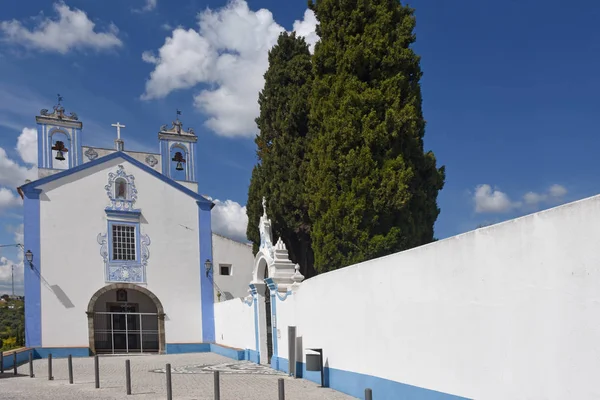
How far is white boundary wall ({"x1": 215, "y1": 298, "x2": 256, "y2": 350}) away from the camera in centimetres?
1928

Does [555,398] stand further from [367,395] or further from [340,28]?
[340,28]

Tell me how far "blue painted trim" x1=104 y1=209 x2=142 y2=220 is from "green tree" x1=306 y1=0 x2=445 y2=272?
10.8 meters

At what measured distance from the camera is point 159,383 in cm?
1380

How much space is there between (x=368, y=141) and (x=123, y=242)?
1318 centimetres

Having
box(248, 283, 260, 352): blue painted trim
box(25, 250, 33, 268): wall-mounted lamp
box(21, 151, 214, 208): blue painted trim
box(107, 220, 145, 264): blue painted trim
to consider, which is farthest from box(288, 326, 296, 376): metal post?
box(21, 151, 214, 208): blue painted trim

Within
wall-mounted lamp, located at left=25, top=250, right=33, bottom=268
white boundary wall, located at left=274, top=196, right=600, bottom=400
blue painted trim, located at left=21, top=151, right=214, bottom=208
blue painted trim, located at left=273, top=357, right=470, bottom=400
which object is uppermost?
blue painted trim, located at left=21, top=151, right=214, bottom=208

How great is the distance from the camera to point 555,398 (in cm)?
596

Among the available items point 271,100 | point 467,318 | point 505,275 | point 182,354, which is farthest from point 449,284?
point 182,354

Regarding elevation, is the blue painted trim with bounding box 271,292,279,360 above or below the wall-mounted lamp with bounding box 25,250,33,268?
below

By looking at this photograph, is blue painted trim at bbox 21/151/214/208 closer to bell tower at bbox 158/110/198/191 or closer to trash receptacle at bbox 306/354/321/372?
bell tower at bbox 158/110/198/191

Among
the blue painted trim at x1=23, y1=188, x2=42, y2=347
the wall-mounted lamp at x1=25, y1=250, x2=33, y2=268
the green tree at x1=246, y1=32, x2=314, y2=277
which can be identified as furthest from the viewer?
the wall-mounted lamp at x1=25, y1=250, x2=33, y2=268

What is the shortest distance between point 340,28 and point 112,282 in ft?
45.1

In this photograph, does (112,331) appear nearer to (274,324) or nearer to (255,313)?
(255,313)

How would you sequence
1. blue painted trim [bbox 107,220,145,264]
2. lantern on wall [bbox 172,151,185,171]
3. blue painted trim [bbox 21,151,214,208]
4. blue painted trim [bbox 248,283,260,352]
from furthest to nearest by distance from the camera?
lantern on wall [bbox 172,151,185,171]
blue painted trim [bbox 107,220,145,264]
blue painted trim [bbox 21,151,214,208]
blue painted trim [bbox 248,283,260,352]
